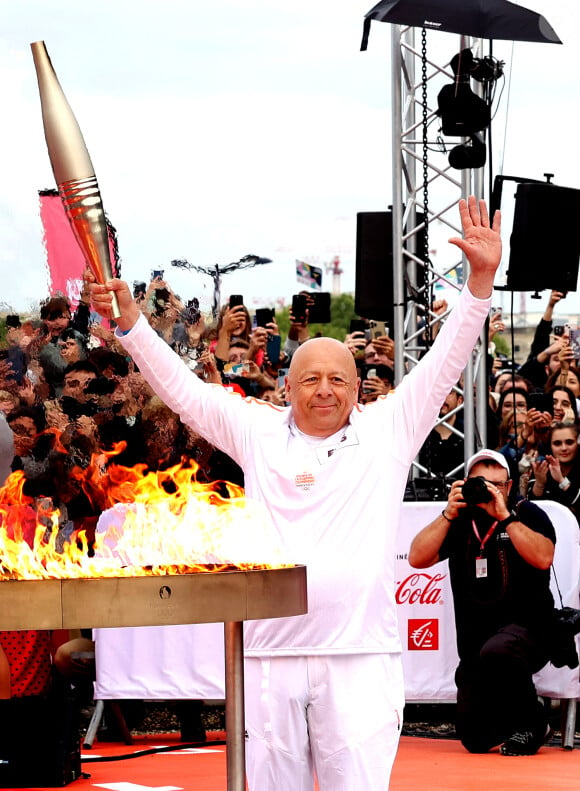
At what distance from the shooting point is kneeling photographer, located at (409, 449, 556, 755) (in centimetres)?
675

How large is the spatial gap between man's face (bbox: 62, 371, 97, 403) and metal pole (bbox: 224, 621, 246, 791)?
4996 mm

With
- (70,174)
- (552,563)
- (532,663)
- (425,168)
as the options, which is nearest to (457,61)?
(425,168)

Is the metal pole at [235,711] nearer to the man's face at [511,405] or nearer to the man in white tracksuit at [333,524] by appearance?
the man in white tracksuit at [333,524]

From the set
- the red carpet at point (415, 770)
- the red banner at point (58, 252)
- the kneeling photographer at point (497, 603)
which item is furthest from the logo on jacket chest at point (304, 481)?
the red banner at point (58, 252)

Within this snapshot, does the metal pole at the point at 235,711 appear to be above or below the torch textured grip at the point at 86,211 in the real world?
below

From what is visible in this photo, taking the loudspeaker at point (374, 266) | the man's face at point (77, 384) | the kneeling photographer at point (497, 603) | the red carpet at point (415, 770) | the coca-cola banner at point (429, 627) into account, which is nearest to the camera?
the red carpet at point (415, 770)

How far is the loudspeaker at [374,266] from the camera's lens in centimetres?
941

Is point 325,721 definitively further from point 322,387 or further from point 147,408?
point 147,408

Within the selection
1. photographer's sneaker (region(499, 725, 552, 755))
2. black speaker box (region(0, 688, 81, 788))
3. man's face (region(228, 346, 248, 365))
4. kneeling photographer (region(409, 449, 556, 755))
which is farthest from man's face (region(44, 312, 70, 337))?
photographer's sneaker (region(499, 725, 552, 755))

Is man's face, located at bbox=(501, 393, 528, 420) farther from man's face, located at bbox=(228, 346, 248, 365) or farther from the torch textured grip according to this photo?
the torch textured grip

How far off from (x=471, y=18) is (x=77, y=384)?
322 centimetres

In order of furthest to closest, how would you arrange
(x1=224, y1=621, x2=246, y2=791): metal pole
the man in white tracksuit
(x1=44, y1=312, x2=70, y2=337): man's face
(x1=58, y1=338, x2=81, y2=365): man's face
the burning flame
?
(x1=44, y1=312, x2=70, y2=337): man's face, (x1=58, y1=338, x2=81, y2=365): man's face, the man in white tracksuit, (x1=224, y1=621, x2=246, y2=791): metal pole, the burning flame

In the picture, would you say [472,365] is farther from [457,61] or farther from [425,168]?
[457,61]

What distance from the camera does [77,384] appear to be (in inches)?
330
